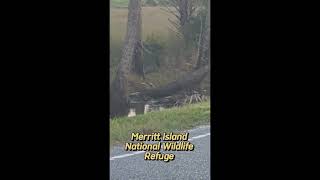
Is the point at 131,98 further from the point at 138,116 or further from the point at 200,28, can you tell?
the point at 200,28

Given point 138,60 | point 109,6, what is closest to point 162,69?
point 138,60

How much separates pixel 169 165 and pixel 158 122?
419 mm

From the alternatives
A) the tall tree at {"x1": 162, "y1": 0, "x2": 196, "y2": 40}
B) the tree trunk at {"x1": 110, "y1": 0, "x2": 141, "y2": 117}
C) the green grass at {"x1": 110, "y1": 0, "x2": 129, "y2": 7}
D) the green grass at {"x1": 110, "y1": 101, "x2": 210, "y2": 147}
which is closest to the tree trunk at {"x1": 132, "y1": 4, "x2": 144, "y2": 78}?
the tree trunk at {"x1": 110, "y1": 0, "x2": 141, "y2": 117}

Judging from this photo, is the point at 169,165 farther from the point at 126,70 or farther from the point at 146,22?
the point at 146,22

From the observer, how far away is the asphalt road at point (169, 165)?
7172 mm

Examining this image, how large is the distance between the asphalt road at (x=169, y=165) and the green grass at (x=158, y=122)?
0.37 feet

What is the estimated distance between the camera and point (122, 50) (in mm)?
7371

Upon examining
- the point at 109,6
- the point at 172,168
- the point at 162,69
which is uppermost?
the point at 109,6

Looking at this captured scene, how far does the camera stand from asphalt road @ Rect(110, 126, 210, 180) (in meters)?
7.17

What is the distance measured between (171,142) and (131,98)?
613 mm

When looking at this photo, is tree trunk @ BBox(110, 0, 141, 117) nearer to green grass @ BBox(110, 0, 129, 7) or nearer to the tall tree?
green grass @ BBox(110, 0, 129, 7)

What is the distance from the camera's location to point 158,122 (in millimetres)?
7316

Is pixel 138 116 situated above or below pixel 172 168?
above

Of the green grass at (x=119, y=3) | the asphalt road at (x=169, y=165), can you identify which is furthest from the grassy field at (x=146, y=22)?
the asphalt road at (x=169, y=165)
